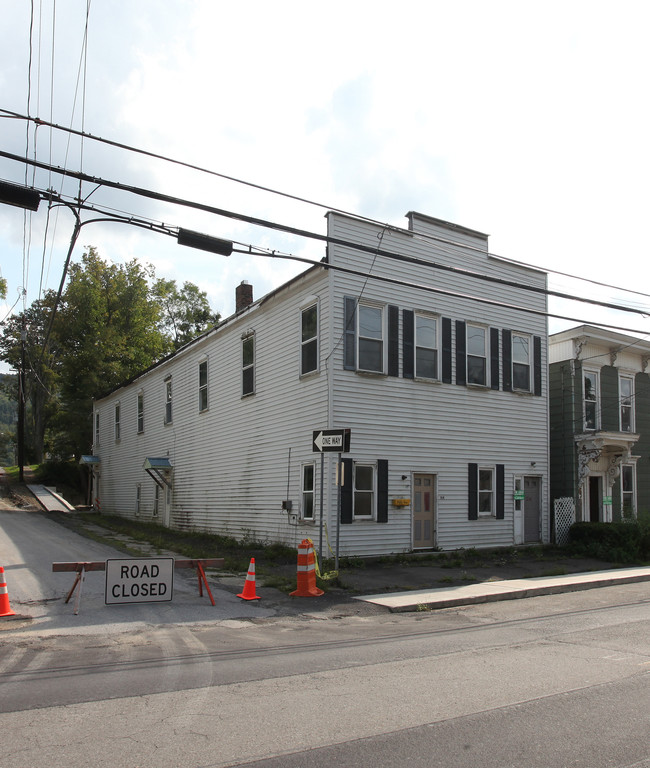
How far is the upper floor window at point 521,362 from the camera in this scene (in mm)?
20422

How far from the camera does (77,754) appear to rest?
4598 millimetres

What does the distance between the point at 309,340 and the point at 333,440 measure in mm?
5114

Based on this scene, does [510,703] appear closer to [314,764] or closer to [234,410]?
[314,764]

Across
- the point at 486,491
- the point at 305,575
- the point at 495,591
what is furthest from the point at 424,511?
the point at 305,575

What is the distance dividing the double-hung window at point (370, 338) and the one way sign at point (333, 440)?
13.6 feet

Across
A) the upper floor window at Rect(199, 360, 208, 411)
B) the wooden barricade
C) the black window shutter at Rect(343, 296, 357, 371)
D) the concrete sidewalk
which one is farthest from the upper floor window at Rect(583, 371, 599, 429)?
the wooden barricade

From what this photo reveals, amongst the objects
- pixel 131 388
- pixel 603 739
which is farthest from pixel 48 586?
pixel 131 388

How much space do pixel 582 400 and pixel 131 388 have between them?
21.8 meters

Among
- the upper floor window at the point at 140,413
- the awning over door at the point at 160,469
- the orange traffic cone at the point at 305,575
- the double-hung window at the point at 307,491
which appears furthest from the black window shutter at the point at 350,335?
the upper floor window at the point at 140,413

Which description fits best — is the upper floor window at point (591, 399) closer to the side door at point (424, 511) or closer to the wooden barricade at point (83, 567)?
the side door at point (424, 511)

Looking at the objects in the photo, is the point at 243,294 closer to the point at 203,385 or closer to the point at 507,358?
the point at 203,385

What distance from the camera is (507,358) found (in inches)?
789

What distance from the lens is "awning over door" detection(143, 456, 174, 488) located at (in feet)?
88.5

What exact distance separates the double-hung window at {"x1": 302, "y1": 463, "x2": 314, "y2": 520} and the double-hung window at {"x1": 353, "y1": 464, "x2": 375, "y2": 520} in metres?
1.19
